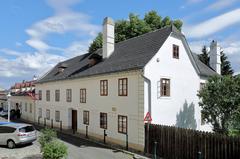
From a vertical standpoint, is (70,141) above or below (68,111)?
below

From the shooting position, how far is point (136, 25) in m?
33.7

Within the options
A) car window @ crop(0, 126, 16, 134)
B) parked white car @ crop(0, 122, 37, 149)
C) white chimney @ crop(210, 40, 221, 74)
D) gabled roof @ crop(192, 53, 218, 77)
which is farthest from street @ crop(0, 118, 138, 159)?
white chimney @ crop(210, 40, 221, 74)

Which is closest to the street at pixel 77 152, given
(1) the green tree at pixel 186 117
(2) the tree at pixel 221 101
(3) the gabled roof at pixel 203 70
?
(1) the green tree at pixel 186 117

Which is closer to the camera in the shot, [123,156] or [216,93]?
[123,156]

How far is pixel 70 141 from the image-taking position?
19.5 metres

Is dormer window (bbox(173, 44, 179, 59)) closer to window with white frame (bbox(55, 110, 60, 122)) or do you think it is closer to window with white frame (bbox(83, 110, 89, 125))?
window with white frame (bbox(83, 110, 89, 125))

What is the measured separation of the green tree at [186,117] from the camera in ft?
59.6

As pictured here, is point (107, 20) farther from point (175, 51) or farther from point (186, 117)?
point (186, 117)

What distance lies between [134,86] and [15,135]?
9.19m

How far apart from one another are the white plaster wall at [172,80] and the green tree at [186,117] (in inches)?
16.5

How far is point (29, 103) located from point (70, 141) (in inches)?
759

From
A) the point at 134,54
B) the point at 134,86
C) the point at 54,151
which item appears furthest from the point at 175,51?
the point at 54,151

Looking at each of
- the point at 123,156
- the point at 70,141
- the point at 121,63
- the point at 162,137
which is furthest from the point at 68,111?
the point at 162,137

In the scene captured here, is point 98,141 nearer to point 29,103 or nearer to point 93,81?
point 93,81
